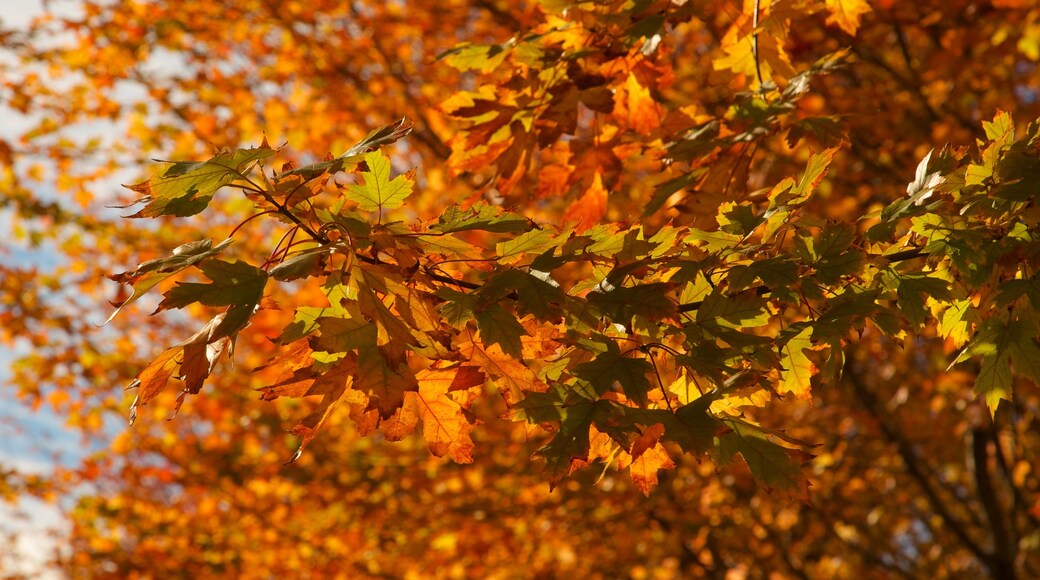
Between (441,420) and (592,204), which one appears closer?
(441,420)

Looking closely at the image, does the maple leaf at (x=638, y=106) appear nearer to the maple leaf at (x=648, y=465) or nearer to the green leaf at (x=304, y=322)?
the maple leaf at (x=648, y=465)

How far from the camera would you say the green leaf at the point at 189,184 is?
1.60 metres

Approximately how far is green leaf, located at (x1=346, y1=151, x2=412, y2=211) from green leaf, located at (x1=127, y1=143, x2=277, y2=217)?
0.18m

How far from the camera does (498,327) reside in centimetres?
154

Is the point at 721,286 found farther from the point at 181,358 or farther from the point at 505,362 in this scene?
the point at 181,358

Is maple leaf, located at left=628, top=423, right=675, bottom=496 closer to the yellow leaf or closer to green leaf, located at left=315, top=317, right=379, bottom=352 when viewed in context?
green leaf, located at left=315, top=317, right=379, bottom=352

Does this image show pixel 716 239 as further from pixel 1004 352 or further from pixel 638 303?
pixel 1004 352

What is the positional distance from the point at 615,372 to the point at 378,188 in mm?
584

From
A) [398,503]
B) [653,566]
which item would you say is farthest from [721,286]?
[653,566]

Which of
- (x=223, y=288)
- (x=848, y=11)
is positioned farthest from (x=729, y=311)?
(x=848, y=11)

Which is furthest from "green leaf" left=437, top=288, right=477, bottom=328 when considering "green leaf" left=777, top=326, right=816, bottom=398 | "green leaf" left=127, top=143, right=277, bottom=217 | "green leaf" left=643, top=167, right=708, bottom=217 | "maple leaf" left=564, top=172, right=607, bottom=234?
"maple leaf" left=564, top=172, right=607, bottom=234

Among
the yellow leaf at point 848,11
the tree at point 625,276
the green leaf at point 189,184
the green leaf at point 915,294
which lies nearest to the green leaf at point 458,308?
the tree at point 625,276

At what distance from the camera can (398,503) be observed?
629cm

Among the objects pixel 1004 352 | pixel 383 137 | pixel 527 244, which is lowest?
pixel 1004 352
